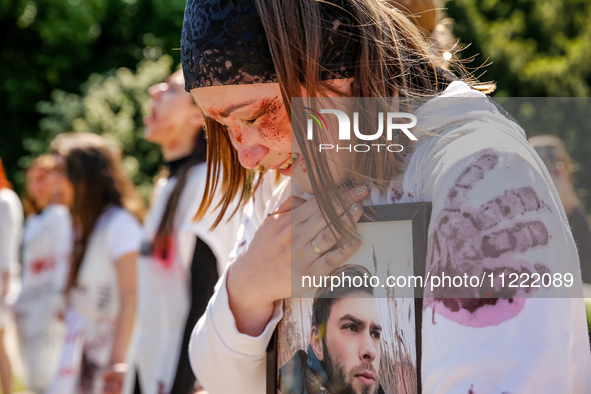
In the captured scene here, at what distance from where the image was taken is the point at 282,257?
1271 millimetres

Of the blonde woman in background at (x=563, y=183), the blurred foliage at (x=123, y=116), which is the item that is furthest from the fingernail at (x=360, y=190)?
the blurred foliage at (x=123, y=116)

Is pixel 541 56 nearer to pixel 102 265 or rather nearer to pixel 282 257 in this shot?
pixel 102 265

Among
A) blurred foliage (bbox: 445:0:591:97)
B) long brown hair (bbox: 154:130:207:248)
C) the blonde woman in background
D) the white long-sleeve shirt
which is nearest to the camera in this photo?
the white long-sleeve shirt

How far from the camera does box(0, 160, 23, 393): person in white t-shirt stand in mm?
5113

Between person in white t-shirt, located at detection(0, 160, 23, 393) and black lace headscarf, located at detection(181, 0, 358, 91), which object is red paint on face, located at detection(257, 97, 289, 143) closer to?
black lace headscarf, located at detection(181, 0, 358, 91)

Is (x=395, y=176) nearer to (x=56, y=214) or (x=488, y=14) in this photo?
(x=56, y=214)

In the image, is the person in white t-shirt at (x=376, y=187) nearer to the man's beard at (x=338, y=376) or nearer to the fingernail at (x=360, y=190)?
the fingernail at (x=360, y=190)

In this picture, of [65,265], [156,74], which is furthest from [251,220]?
[156,74]

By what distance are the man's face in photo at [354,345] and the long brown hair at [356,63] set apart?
0.42 ft

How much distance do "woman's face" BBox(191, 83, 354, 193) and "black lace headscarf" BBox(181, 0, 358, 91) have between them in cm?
3

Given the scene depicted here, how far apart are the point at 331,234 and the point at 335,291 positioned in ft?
0.31

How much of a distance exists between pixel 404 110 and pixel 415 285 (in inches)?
11.4

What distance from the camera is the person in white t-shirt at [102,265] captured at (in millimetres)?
4094

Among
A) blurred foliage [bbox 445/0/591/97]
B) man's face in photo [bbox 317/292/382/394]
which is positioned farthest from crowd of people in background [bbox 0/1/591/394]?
blurred foliage [bbox 445/0/591/97]
